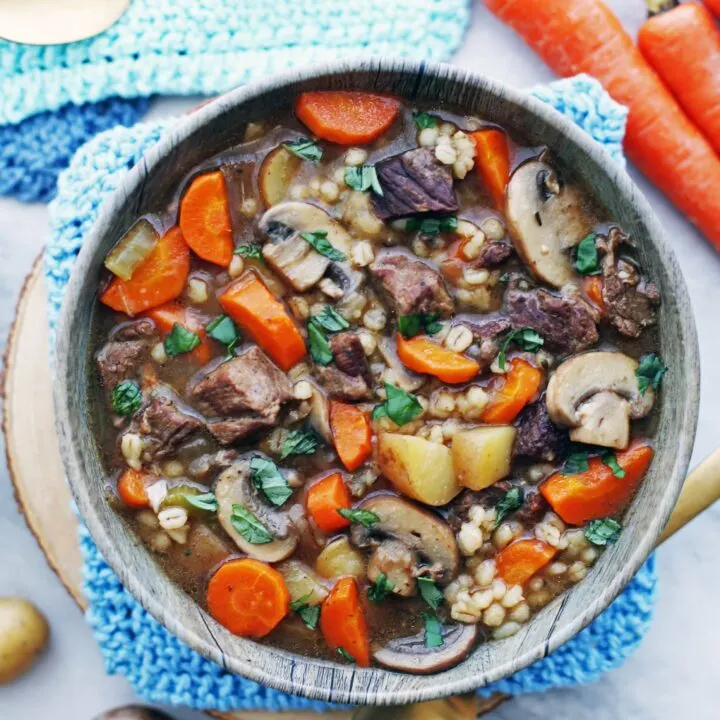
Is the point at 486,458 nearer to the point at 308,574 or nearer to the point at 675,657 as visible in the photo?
the point at 308,574

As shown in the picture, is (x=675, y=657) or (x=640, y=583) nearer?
(x=640, y=583)

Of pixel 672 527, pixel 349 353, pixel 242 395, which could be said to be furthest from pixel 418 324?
pixel 672 527

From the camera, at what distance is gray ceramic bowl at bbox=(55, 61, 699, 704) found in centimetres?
305

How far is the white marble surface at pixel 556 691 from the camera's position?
13.4ft

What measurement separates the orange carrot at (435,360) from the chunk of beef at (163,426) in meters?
0.70

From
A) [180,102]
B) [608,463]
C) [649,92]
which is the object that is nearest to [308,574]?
[608,463]

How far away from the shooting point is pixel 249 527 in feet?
10.6

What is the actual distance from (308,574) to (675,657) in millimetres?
1708

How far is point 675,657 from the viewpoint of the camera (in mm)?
4105

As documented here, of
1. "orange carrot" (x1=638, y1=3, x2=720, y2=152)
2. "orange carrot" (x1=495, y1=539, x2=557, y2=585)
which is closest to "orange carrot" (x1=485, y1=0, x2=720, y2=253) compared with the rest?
"orange carrot" (x1=638, y1=3, x2=720, y2=152)

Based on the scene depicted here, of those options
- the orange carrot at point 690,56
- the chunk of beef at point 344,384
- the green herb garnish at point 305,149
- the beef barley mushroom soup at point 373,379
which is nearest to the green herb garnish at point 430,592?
the beef barley mushroom soup at point 373,379

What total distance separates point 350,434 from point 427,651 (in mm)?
744

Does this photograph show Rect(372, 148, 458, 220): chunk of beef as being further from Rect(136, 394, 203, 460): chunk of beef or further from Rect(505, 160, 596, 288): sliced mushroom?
Rect(136, 394, 203, 460): chunk of beef

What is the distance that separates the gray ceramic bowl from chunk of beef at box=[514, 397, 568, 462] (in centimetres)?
32
